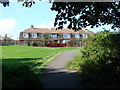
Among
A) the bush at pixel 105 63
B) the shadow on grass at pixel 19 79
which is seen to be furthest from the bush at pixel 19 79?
the bush at pixel 105 63

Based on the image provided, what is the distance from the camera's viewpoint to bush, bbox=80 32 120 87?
8.75 metres

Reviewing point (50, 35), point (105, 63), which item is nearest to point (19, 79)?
point (105, 63)

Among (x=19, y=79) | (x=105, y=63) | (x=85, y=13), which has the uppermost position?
(x=85, y=13)

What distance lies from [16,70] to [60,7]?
3096mm

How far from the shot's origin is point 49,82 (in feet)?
30.0

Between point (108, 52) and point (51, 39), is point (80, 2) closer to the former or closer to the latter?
point (108, 52)

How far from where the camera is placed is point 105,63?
30.9 feet

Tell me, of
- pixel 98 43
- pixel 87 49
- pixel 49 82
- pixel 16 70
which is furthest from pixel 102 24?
pixel 16 70

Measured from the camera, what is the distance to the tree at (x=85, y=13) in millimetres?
9029

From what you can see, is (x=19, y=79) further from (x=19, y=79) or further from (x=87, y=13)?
(x=87, y=13)

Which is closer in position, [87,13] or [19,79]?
[19,79]

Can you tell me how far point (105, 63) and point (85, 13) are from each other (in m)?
2.29

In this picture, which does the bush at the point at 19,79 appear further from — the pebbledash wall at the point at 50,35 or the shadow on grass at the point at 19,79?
the pebbledash wall at the point at 50,35

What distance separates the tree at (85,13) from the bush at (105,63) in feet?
2.78
